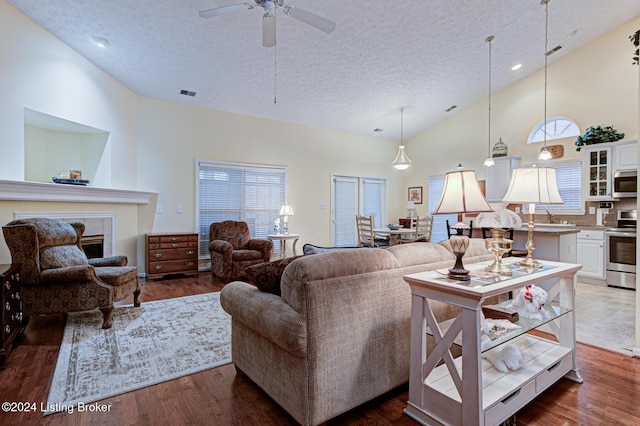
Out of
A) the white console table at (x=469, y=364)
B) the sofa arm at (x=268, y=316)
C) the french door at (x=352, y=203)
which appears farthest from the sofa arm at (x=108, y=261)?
the french door at (x=352, y=203)

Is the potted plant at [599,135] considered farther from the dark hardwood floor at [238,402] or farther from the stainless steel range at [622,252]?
the dark hardwood floor at [238,402]

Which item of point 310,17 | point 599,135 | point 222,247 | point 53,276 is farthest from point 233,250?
point 599,135

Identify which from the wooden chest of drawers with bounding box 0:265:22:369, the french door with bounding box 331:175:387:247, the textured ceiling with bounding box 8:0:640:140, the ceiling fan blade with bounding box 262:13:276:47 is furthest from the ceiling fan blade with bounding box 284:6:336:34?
the french door with bounding box 331:175:387:247

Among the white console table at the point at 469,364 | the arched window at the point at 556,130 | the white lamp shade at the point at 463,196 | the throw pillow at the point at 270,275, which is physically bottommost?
the white console table at the point at 469,364

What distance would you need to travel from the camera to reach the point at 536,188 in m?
2.25

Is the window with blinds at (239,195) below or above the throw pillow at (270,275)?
above

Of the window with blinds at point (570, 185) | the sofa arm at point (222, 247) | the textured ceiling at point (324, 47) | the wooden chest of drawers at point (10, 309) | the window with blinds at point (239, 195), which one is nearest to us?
the wooden chest of drawers at point (10, 309)

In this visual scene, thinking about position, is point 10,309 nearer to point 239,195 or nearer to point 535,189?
point 239,195

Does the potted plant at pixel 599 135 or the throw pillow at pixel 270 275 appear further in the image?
the potted plant at pixel 599 135

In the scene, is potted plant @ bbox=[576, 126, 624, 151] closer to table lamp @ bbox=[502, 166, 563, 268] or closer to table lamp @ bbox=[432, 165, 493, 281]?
table lamp @ bbox=[502, 166, 563, 268]

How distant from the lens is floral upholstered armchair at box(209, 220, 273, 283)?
4910 mm

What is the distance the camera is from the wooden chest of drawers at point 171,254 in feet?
16.1

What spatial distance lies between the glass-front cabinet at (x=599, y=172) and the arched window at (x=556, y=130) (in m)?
0.65

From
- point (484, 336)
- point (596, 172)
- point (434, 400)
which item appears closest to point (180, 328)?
point (434, 400)
